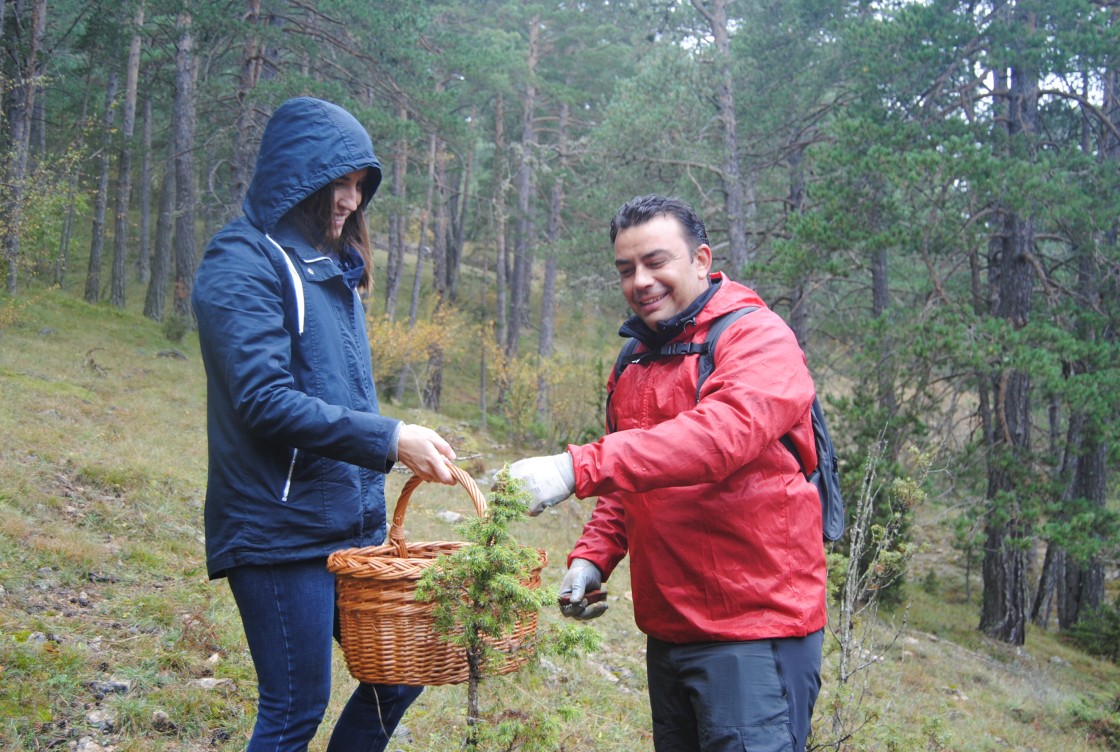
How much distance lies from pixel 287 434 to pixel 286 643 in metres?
0.50

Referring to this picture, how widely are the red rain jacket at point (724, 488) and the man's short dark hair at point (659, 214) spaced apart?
18 centimetres

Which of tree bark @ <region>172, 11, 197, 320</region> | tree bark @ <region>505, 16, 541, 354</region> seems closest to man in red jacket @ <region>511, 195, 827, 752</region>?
tree bark @ <region>172, 11, 197, 320</region>

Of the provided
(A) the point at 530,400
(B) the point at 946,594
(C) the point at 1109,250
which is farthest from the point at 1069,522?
(A) the point at 530,400

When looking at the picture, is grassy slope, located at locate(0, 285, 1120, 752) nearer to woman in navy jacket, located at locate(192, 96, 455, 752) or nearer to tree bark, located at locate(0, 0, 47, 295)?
woman in navy jacket, located at locate(192, 96, 455, 752)

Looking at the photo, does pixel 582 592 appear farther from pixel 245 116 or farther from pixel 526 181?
pixel 526 181

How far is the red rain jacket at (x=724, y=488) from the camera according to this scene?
202 cm

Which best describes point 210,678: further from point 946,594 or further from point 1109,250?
point 946,594

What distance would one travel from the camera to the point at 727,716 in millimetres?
2150

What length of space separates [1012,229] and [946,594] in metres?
8.17

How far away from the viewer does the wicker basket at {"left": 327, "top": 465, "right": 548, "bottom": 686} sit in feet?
6.84

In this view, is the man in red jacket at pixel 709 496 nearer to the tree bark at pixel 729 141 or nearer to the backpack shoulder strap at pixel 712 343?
the backpack shoulder strap at pixel 712 343

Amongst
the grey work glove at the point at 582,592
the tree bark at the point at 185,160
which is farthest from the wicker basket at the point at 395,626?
the tree bark at the point at 185,160

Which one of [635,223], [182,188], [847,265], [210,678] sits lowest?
[210,678]

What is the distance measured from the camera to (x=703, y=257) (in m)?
2.47
